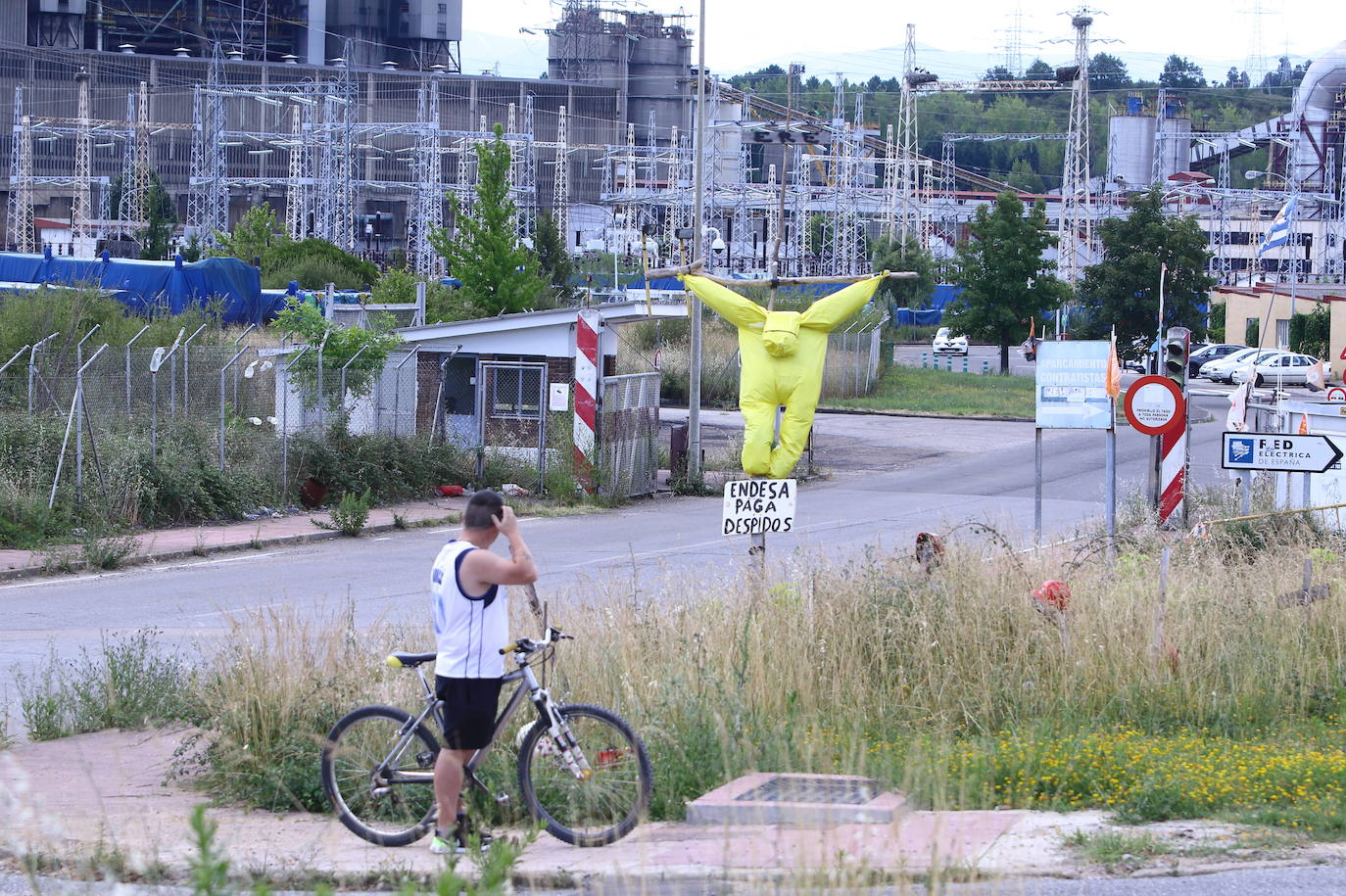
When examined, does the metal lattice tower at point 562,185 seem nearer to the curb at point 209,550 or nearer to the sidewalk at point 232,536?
the sidewalk at point 232,536

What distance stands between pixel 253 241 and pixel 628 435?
33591mm

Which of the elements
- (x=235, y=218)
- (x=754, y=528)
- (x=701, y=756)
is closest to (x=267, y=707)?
(x=701, y=756)

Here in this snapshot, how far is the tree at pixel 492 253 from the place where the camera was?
43.2 meters

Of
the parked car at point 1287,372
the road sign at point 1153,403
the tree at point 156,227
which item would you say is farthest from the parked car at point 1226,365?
the road sign at point 1153,403

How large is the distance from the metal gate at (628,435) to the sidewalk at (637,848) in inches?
697

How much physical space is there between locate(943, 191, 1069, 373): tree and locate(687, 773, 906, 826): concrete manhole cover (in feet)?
164

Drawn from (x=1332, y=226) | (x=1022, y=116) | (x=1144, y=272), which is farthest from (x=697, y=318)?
(x=1022, y=116)

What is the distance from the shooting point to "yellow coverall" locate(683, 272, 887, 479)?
11.5m

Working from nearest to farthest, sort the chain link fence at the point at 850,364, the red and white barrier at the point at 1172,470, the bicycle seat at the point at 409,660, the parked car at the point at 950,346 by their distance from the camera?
the bicycle seat at the point at 409,660
the red and white barrier at the point at 1172,470
the chain link fence at the point at 850,364
the parked car at the point at 950,346

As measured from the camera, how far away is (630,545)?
13.0m

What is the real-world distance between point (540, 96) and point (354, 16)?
15.3 m

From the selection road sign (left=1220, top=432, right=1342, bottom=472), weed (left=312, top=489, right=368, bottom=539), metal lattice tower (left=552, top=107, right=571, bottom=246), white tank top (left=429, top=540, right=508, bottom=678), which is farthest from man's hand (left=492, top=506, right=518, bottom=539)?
metal lattice tower (left=552, top=107, right=571, bottom=246)

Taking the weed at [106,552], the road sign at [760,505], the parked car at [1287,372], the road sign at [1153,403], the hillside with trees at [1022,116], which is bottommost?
the weed at [106,552]

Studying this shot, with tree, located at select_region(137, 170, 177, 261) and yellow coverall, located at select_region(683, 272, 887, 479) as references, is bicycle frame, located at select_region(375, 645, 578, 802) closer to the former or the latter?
yellow coverall, located at select_region(683, 272, 887, 479)
